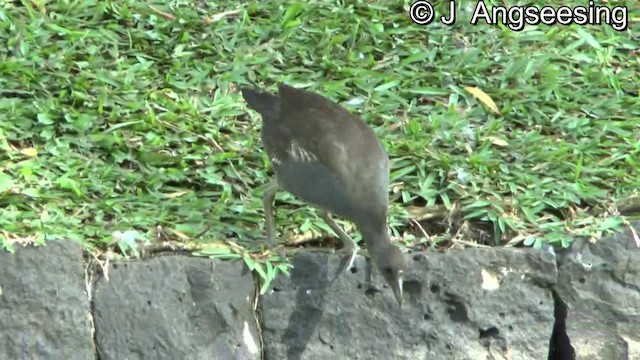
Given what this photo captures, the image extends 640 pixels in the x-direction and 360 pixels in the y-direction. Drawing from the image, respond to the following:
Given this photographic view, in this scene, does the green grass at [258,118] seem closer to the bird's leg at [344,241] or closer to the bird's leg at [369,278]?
the bird's leg at [344,241]

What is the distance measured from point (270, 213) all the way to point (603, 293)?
1696 mm

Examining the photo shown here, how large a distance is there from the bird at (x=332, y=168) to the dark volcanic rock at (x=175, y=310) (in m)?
0.36

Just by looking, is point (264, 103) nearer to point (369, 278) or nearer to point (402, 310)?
point (369, 278)

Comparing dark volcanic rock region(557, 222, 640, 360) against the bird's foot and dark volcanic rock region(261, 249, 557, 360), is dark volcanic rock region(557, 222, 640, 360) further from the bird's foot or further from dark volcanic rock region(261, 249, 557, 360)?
the bird's foot

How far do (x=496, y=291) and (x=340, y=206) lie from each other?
0.86m

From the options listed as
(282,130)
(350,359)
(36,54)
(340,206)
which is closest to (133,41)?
(36,54)

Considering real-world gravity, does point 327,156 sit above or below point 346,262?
above

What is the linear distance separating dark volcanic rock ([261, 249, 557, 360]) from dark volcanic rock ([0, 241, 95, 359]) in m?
0.87

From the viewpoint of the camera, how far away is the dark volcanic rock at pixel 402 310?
5.83m

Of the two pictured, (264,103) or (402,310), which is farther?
(264,103)

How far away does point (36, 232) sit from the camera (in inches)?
225

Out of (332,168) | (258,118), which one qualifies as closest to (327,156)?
(332,168)

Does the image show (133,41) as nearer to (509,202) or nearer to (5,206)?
(5,206)

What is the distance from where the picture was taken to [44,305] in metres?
5.56
